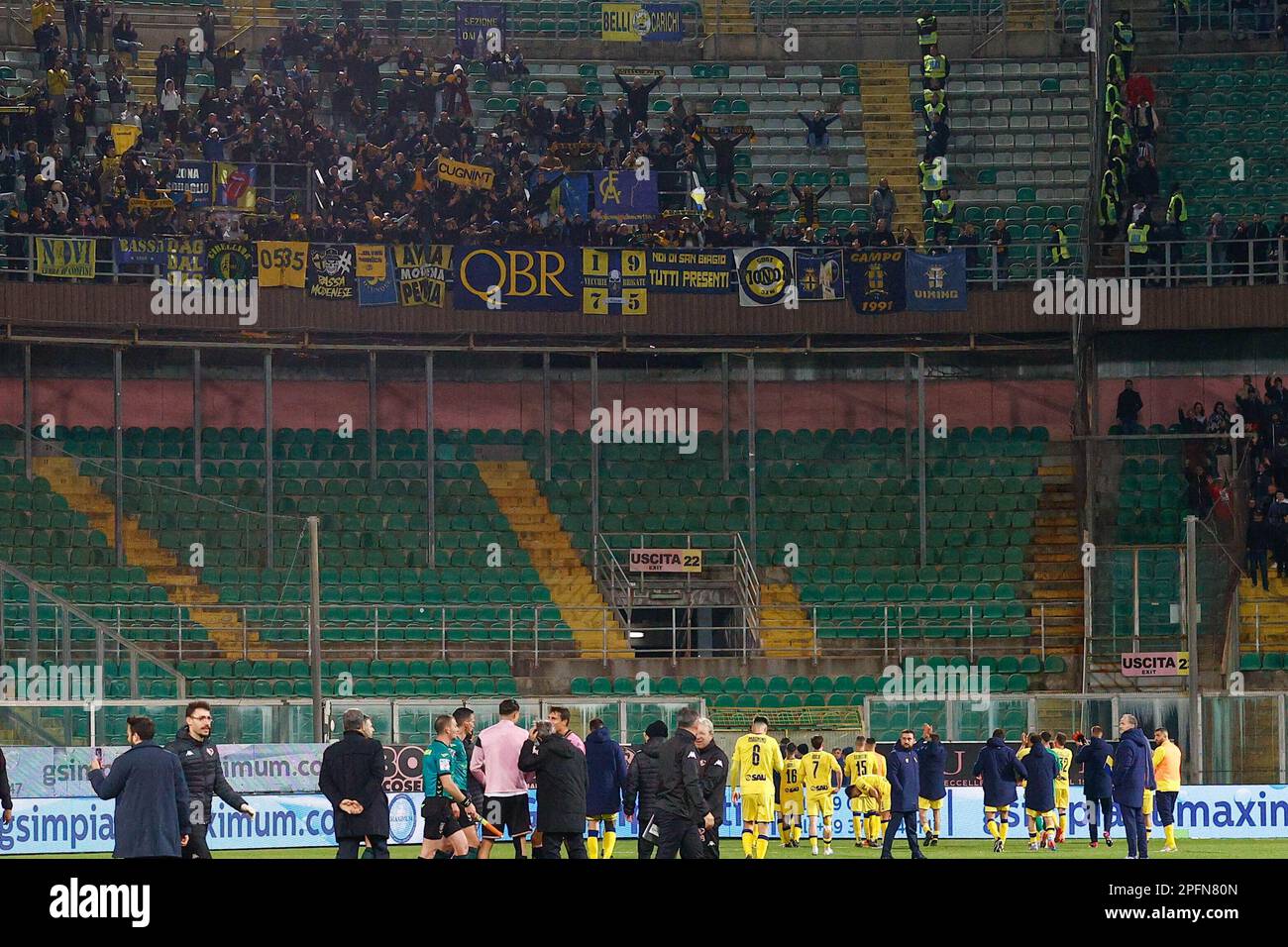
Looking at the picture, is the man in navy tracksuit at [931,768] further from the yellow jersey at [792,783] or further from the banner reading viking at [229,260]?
the banner reading viking at [229,260]

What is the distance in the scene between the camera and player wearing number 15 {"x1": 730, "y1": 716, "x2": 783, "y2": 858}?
25.2 m

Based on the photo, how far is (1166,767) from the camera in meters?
27.3

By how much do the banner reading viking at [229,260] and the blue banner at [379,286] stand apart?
188 cm

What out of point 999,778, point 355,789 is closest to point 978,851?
point 999,778

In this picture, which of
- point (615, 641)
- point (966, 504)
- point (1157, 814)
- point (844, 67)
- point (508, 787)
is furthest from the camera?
point (844, 67)

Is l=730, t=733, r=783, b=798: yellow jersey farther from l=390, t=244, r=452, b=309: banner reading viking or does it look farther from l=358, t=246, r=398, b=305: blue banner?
l=358, t=246, r=398, b=305: blue banner

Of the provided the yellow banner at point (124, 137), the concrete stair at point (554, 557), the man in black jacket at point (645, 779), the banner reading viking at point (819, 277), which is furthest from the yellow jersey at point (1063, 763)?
the yellow banner at point (124, 137)

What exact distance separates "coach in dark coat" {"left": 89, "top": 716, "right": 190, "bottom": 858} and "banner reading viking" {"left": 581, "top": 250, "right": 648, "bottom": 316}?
24.4 m

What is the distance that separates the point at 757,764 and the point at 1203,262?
63.7 ft

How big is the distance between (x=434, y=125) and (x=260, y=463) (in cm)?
731

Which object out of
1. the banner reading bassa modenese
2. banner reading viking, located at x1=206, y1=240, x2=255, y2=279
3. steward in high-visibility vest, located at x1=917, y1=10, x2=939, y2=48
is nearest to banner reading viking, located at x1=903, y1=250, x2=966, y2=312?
steward in high-visibility vest, located at x1=917, y1=10, x2=939, y2=48

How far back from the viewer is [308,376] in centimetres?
4212
